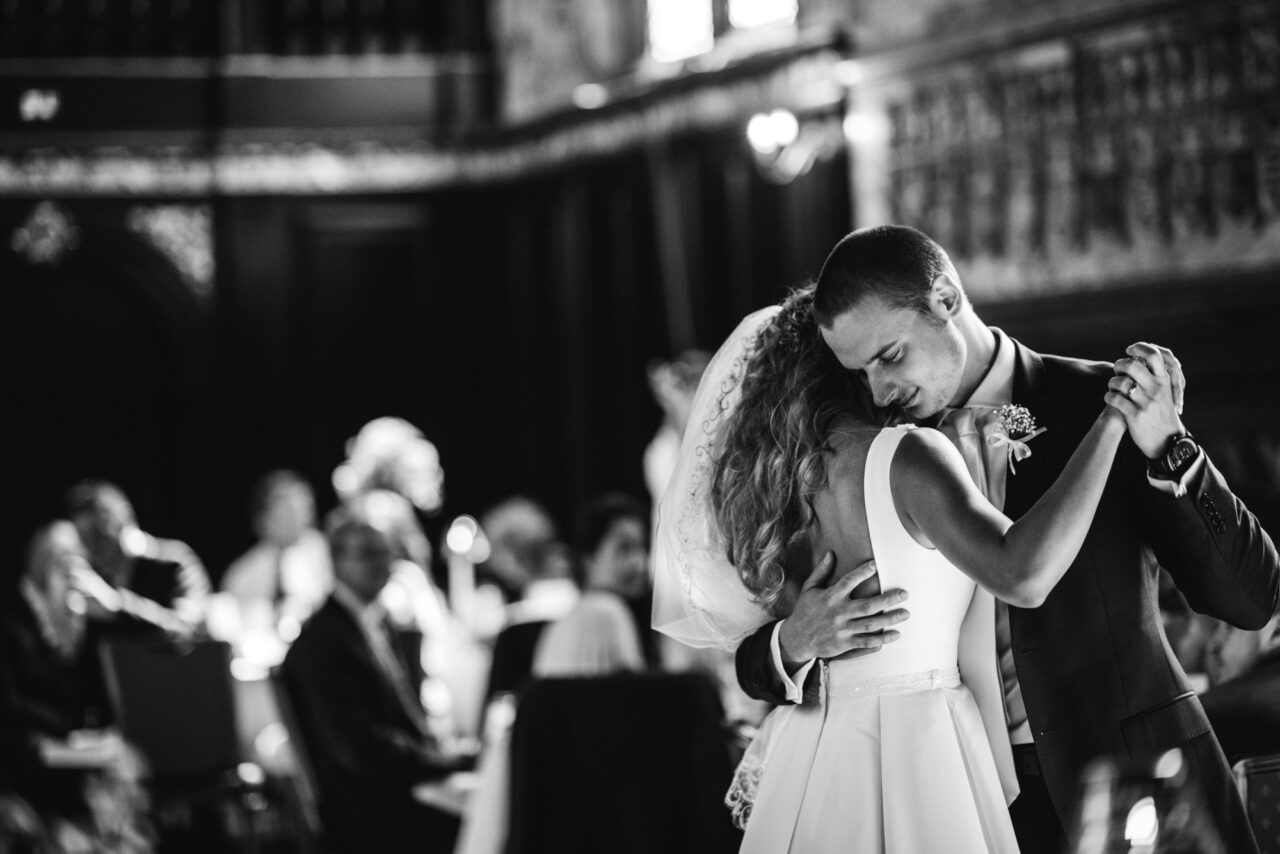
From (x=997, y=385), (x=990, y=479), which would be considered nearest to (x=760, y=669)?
(x=990, y=479)

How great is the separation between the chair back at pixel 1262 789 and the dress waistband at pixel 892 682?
2.42 ft

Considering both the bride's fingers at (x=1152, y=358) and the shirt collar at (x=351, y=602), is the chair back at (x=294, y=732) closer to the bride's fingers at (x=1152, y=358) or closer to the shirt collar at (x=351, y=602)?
the shirt collar at (x=351, y=602)

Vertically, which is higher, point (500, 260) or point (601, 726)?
point (500, 260)

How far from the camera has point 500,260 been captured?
9.96 metres

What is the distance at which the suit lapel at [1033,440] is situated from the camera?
89.8 inches

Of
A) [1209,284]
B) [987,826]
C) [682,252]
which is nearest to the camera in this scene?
[987,826]

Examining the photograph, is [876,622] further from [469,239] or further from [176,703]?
[469,239]

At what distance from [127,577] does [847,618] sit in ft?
15.9

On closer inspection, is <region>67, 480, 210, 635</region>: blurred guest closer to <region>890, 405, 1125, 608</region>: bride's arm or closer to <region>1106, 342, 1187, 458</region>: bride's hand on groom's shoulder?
<region>890, 405, 1125, 608</region>: bride's arm

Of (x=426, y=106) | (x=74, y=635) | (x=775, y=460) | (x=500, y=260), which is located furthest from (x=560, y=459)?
(x=775, y=460)

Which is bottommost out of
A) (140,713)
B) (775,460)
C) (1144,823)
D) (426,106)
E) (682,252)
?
(140,713)

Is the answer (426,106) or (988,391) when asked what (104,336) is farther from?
(988,391)

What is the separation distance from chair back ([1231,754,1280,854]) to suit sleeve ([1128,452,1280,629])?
22.2 inches

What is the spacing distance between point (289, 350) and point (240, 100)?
5.16ft
